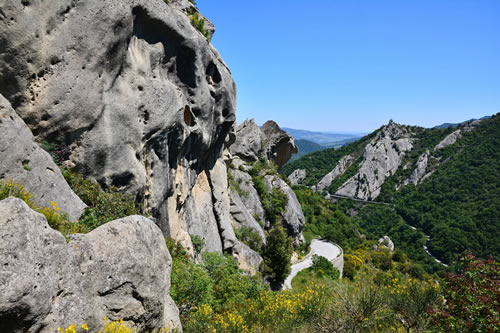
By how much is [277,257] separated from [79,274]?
2406cm

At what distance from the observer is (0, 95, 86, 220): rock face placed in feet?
26.9

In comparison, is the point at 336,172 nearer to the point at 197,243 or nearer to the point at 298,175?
the point at 298,175

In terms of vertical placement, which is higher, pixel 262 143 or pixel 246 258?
pixel 262 143

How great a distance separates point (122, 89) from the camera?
14.1 m

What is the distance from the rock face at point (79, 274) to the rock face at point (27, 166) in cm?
310

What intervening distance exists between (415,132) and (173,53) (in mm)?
137620

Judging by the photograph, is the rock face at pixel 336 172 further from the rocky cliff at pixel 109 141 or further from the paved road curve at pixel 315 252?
the rocky cliff at pixel 109 141

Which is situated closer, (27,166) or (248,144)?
(27,166)

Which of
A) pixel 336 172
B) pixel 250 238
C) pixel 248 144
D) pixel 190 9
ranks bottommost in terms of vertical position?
pixel 336 172

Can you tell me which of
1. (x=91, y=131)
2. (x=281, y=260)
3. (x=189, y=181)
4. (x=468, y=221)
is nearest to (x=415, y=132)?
(x=468, y=221)

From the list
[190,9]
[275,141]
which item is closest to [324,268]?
[275,141]

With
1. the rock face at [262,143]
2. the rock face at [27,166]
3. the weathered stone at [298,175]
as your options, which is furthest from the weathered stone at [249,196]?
the weathered stone at [298,175]

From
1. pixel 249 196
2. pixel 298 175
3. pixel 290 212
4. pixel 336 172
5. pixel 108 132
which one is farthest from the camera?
pixel 298 175

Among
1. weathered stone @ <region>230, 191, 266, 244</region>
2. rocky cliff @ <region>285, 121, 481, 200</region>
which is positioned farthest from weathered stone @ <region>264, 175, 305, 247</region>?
rocky cliff @ <region>285, 121, 481, 200</region>
